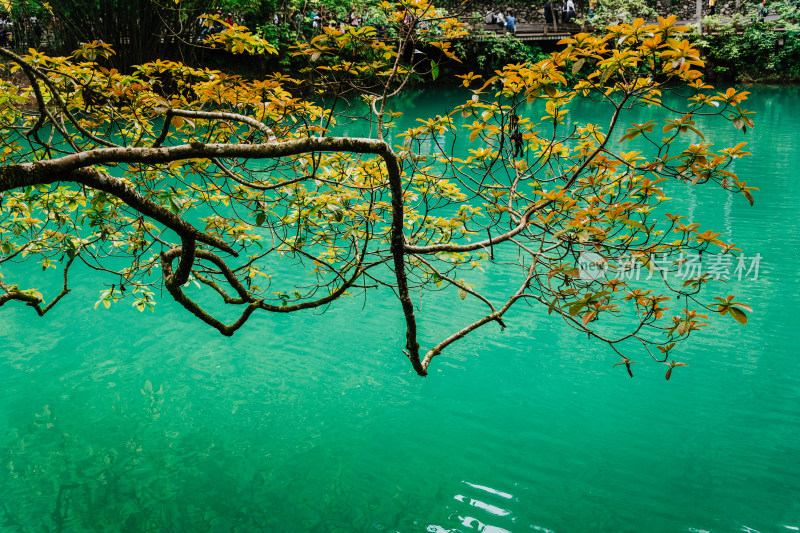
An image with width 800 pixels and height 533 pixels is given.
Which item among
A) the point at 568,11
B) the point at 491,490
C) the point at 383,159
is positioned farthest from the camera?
the point at 568,11

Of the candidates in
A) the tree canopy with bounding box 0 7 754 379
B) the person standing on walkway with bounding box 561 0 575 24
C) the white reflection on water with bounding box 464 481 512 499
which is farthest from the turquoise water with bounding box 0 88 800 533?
the person standing on walkway with bounding box 561 0 575 24

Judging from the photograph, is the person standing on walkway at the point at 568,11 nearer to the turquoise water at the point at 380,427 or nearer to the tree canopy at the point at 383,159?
the turquoise water at the point at 380,427

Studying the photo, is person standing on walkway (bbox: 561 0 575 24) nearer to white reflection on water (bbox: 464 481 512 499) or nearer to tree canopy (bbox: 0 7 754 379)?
tree canopy (bbox: 0 7 754 379)

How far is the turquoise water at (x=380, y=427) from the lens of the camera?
156 inches

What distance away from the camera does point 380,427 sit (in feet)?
16.4

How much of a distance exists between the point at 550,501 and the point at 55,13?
20243 millimetres

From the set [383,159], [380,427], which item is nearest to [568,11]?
[380,427]

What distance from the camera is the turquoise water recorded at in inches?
156

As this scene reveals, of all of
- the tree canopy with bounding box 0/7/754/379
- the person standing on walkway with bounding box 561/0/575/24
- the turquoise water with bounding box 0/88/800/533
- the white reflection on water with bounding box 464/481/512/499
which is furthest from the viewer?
the person standing on walkway with bounding box 561/0/575/24

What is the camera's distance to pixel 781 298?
724 centimetres

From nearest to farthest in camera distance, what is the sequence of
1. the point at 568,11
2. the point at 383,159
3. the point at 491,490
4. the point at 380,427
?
the point at 383,159, the point at 491,490, the point at 380,427, the point at 568,11

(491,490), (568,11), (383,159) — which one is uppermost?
(568,11)

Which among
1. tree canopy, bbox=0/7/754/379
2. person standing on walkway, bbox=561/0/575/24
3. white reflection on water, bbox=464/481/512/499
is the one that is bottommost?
white reflection on water, bbox=464/481/512/499

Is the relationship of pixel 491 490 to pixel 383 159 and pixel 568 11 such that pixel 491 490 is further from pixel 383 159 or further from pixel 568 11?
pixel 568 11
